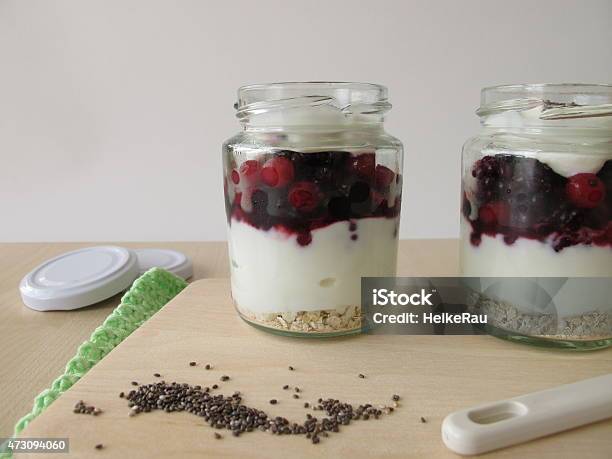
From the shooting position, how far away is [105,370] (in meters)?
0.56

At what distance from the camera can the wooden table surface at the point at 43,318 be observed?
2.02 ft

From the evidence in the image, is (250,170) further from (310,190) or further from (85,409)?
(85,409)

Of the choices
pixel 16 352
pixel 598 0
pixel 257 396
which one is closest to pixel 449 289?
pixel 257 396

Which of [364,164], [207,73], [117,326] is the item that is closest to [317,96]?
[364,164]

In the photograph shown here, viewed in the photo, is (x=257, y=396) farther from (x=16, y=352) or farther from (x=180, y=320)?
(x=16, y=352)

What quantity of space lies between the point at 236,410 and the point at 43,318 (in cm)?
48

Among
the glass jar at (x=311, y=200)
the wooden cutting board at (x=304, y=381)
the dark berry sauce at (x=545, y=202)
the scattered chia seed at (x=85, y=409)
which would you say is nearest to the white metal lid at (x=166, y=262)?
the wooden cutting board at (x=304, y=381)

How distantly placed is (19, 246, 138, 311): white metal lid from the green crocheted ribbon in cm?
10

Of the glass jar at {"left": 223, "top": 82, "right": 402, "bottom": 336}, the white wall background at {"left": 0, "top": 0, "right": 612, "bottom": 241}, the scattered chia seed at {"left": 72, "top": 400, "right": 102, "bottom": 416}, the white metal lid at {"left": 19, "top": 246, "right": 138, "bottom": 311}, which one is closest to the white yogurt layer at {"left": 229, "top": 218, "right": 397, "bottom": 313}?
the glass jar at {"left": 223, "top": 82, "right": 402, "bottom": 336}

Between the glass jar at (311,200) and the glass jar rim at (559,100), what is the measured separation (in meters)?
0.13

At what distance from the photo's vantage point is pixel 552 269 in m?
0.55

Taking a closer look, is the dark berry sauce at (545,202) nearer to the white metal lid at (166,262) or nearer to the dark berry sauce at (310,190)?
the dark berry sauce at (310,190)

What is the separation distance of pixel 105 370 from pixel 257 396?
0.17 m

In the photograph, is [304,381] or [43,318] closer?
[304,381]
